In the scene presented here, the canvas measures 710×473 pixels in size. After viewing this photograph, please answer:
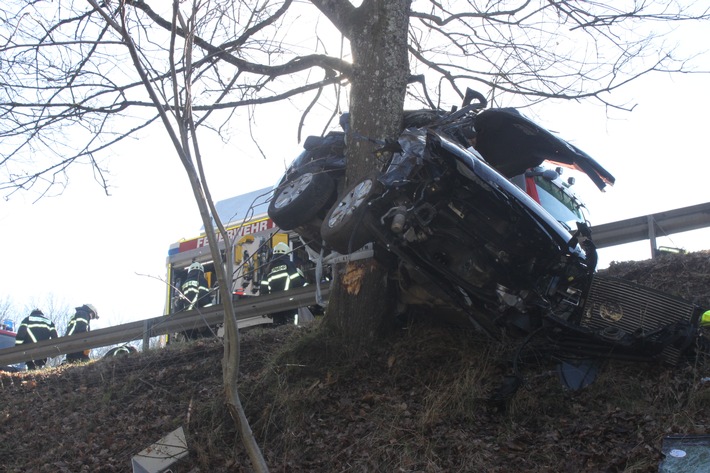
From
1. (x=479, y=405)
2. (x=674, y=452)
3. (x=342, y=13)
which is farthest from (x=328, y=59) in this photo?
(x=674, y=452)

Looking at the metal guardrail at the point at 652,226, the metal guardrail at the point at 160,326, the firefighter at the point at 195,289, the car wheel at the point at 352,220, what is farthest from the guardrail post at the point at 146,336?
the metal guardrail at the point at 652,226

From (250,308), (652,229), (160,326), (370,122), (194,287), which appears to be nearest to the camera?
(370,122)

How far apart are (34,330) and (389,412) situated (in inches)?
287

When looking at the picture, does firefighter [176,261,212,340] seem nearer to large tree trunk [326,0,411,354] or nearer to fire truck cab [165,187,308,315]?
fire truck cab [165,187,308,315]

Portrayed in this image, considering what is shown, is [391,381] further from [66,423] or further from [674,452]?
[66,423]

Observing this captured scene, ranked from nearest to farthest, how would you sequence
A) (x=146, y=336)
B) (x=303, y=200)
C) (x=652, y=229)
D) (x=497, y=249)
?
(x=497, y=249) → (x=303, y=200) → (x=652, y=229) → (x=146, y=336)

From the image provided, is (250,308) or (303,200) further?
(250,308)

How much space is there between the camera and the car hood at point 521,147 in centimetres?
535

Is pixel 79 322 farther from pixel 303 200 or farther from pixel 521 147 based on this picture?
pixel 521 147

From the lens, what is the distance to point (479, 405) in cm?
488

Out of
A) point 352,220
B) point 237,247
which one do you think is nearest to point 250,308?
point 352,220

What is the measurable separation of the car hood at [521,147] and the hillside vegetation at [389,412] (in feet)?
4.47

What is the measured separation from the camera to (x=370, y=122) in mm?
6398

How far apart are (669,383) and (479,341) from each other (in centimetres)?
134
